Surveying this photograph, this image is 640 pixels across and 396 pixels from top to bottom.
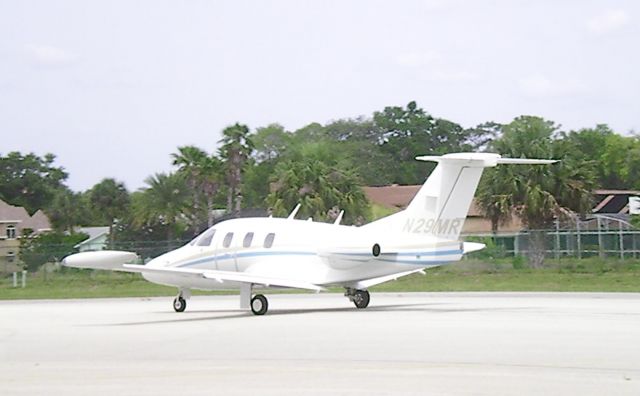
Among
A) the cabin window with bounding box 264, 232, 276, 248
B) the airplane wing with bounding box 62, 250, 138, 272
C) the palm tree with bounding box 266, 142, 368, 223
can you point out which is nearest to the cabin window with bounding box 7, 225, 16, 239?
the palm tree with bounding box 266, 142, 368, 223

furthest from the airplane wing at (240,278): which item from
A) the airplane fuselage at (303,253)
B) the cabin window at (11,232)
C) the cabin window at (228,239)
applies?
the cabin window at (11,232)

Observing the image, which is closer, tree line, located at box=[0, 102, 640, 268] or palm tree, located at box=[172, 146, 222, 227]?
tree line, located at box=[0, 102, 640, 268]

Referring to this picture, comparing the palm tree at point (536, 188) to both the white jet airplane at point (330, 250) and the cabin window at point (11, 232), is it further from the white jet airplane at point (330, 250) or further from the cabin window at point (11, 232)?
the cabin window at point (11, 232)

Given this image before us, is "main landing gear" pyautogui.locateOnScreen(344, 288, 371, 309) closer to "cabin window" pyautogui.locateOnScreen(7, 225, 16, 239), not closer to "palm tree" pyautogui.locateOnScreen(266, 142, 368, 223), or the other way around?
"palm tree" pyautogui.locateOnScreen(266, 142, 368, 223)

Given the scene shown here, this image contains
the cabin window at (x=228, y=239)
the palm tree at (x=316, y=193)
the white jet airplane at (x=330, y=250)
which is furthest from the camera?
the palm tree at (x=316, y=193)

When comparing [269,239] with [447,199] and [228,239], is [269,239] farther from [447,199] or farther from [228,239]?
[447,199]

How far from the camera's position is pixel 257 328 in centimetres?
2386

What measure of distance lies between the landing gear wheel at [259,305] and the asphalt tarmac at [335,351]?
0.35 metres

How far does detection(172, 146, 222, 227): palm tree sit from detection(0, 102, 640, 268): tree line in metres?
0.06

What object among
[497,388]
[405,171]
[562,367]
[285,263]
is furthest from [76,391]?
[405,171]

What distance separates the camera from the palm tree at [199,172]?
73.4 m

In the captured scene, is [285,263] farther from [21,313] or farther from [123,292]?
[123,292]

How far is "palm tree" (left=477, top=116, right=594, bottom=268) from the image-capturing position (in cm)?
5762

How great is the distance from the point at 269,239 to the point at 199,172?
4339cm
